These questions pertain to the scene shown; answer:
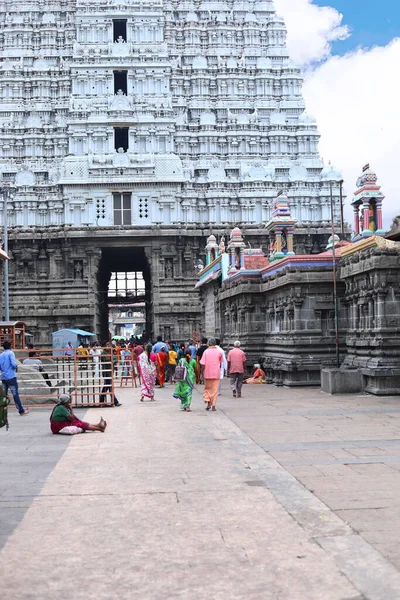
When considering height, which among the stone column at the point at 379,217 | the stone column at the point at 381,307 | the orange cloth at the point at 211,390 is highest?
the stone column at the point at 379,217

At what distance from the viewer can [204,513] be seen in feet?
21.4

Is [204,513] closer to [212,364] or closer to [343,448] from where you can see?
[343,448]

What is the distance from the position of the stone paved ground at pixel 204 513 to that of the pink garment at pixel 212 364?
119 inches

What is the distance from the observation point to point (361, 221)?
20.2 m

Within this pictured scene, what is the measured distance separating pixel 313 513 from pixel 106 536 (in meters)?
1.86

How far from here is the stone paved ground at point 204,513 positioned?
188 inches

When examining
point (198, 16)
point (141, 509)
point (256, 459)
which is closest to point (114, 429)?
point (256, 459)

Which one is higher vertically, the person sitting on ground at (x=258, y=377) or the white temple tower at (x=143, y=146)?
the white temple tower at (x=143, y=146)

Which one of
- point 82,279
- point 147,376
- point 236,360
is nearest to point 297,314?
point 236,360

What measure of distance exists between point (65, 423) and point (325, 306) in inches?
415

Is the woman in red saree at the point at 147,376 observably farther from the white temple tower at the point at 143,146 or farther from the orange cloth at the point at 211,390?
the white temple tower at the point at 143,146

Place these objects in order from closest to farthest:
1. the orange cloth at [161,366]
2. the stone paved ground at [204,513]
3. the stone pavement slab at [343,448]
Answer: the stone paved ground at [204,513], the stone pavement slab at [343,448], the orange cloth at [161,366]

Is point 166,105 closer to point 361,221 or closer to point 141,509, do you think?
point 361,221

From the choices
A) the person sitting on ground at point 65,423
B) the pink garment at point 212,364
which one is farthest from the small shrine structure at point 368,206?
the person sitting on ground at point 65,423
